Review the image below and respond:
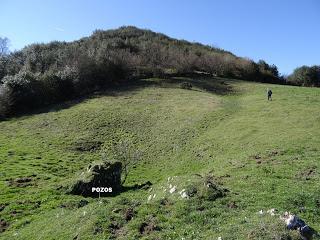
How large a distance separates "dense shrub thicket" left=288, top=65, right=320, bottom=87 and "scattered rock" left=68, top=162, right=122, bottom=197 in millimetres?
85806

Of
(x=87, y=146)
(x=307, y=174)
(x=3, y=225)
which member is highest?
(x=307, y=174)

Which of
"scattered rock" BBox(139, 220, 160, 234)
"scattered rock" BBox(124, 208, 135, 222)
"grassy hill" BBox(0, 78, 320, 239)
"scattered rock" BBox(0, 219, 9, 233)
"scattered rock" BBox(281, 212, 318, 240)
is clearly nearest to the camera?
"scattered rock" BBox(281, 212, 318, 240)

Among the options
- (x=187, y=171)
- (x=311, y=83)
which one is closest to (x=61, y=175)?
(x=187, y=171)

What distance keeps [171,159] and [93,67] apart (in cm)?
4401

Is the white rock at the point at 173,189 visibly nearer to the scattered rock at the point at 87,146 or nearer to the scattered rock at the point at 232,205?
the scattered rock at the point at 232,205

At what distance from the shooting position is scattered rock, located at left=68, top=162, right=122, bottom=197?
104ft

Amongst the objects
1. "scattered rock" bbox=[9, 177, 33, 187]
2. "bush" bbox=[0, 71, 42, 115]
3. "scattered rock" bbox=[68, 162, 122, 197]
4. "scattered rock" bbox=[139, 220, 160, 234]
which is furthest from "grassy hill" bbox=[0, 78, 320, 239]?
"bush" bbox=[0, 71, 42, 115]

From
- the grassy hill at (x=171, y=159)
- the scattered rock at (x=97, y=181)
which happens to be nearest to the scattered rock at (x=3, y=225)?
the grassy hill at (x=171, y=159)

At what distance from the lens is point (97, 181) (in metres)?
31.9

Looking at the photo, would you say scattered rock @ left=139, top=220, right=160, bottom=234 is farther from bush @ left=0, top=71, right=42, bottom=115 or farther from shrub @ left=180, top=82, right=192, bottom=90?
shrub @ left=180, top=82, right=192, bottom=90

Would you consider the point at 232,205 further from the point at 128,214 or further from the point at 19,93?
the point at 19,93

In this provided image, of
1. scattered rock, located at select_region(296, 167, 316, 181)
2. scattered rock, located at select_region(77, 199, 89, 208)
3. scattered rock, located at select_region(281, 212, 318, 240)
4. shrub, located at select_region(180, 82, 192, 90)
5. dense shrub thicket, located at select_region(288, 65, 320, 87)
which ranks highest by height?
dense shrub thicket, located at select_region(288, 65, 320, 87)

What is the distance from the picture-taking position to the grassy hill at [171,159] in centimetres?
1967

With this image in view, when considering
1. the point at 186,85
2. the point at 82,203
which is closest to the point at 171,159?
the point at 82,203
